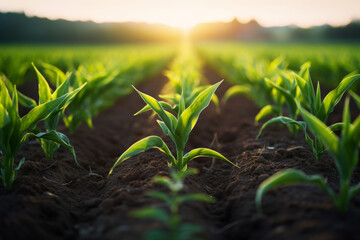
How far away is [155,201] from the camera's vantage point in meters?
1.98

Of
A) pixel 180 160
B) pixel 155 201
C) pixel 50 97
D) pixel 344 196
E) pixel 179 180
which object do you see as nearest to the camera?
pixel 179 180

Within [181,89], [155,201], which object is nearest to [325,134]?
[155,201]

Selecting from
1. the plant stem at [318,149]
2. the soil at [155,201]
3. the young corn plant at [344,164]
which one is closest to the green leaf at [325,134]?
the young corn plant at [344,164]

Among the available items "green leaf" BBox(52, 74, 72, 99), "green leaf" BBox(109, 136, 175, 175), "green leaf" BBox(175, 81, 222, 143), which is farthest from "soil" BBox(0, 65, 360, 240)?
"green leaf" BBox(52, 74, 72, 99)

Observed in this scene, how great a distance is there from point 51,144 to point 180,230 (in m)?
2.09

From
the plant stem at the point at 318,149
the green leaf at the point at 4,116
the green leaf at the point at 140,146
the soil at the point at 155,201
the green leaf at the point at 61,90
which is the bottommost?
the soil at the point at 155,201

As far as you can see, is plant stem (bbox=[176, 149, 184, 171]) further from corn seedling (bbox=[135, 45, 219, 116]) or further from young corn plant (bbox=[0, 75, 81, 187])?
young corn plant (bbox=[0, 75, 81, 187])

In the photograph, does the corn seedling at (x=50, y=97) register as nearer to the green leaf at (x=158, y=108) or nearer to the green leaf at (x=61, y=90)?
the green leaf at (x=61, y=90)

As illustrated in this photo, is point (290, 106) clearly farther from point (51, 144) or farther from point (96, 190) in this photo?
point (51, 144)

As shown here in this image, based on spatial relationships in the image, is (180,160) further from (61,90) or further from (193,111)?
(61,90)

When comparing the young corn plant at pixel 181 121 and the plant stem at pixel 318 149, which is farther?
the plant stem at pixel 318 149

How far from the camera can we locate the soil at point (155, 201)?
1.71 m

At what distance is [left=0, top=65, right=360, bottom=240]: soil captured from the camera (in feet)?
5.60

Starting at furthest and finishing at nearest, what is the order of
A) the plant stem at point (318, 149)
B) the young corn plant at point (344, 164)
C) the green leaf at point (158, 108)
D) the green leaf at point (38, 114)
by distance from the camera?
the plant stem at point (318, 149) < the green leaf at point (158, 108) < the green leaf at point (38, 114) < the young corn plant at point (344, 164)
